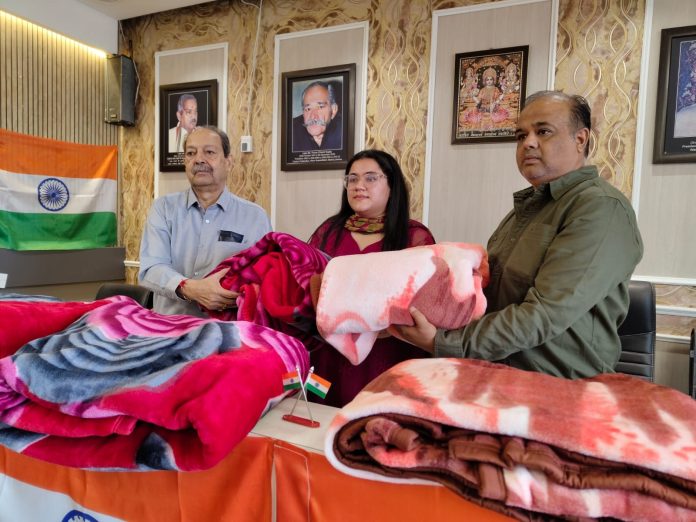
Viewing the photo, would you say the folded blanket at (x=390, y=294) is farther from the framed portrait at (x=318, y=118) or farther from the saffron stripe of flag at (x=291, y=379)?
the framed portrait at (x=318, y=118)

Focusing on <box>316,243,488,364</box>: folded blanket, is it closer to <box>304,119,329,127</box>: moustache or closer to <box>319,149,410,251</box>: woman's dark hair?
<box>319,149,410,251</box>: woman's dark hair

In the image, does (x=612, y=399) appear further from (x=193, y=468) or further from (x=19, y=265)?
(x=19, y=265)

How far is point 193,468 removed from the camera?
21.8 inches

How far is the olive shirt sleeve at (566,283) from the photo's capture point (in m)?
0.83

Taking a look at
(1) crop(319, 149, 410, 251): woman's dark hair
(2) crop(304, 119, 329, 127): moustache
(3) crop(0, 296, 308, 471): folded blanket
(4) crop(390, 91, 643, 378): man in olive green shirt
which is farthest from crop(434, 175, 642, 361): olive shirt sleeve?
(2) crop(304, 119, 329, 127): moustache

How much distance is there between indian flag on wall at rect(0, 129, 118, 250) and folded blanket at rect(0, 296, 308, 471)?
315 cm

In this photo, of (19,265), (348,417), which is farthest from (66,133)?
(348,417)

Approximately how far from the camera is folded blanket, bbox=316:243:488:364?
727 mm

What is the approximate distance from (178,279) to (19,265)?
7.88 feet

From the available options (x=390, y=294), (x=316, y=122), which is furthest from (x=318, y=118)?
(x=390, y=294)

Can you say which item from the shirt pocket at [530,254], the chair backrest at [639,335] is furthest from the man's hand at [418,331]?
the chair backrest at [639,335]

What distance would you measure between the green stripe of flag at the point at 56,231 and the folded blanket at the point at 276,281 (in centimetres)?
302

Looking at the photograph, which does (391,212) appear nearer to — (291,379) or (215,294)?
(215,294)

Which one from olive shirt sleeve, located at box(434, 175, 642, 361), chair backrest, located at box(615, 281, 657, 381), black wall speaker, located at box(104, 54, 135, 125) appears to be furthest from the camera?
black wall speaker, located at box(104, 54, 135, 125)
